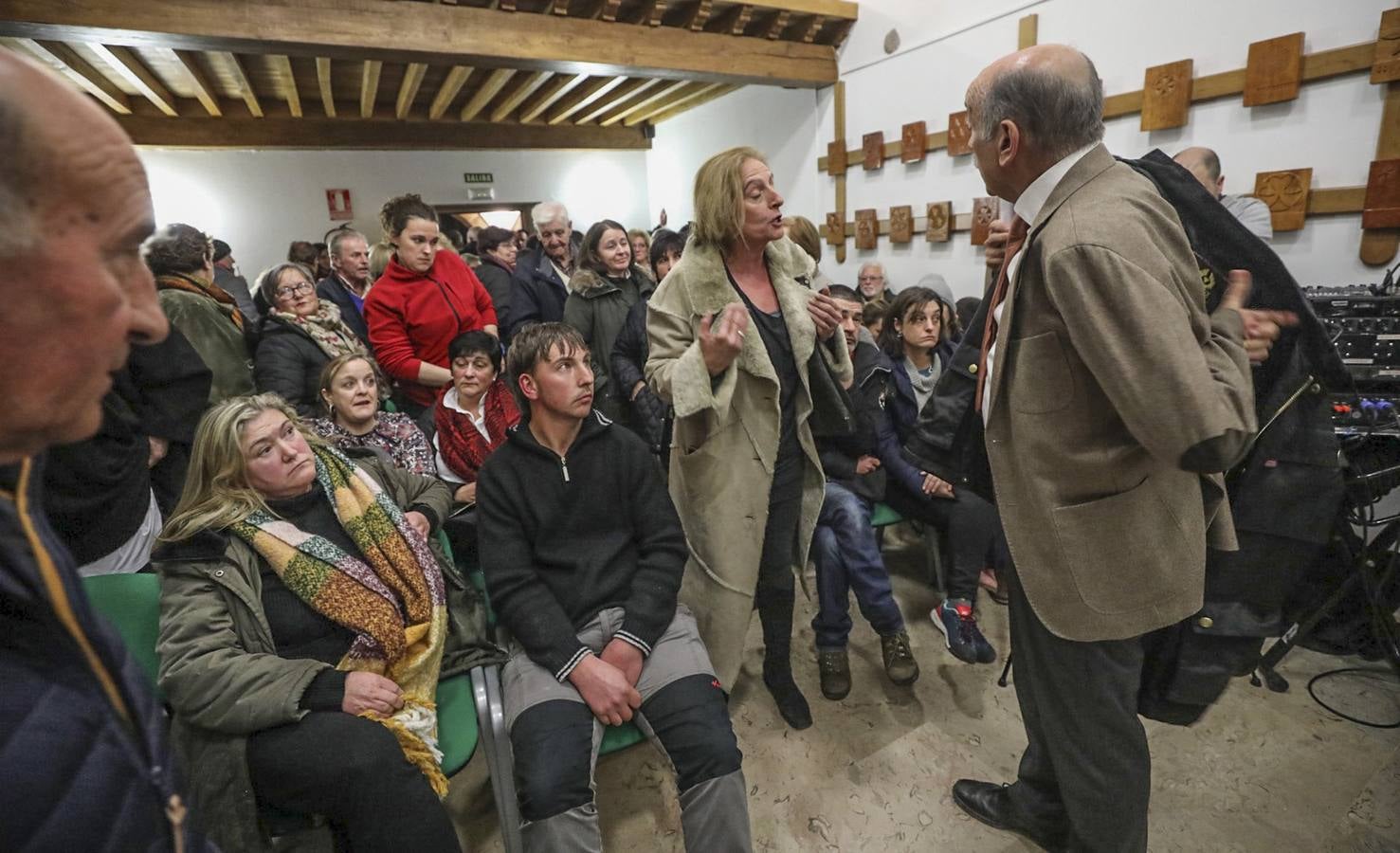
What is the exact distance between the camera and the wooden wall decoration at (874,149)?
464cm

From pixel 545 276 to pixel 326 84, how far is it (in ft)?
12.9

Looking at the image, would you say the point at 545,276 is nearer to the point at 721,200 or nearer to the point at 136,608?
the point at 721,200

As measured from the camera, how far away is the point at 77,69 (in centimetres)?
483

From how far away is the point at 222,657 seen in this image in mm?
1225

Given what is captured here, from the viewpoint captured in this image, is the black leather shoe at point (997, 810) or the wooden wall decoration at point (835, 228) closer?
the black leather shoe at point (997, 810)

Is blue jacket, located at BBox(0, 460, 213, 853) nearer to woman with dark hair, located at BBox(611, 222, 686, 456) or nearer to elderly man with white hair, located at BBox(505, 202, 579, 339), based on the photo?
woman with dark hair, located at BBox(611, 222, 686, 456)

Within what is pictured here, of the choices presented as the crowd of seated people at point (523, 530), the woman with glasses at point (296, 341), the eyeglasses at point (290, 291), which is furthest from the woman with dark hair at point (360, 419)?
the eyeglasses at point (290, 291)

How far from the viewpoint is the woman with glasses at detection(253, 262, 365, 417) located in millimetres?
2316

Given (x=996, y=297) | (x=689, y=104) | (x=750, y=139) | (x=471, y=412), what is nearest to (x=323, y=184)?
(x=689, y=104)

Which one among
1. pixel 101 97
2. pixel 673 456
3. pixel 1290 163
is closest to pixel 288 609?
pixel 673 456

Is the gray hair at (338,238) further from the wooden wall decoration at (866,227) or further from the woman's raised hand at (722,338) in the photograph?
the wooden wall decoration at (866,227)

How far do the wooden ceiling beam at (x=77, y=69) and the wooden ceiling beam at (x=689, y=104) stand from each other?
4746mm

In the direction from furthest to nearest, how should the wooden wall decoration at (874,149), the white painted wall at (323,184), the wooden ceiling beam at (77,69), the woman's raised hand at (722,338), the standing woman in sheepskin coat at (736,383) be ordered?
the white painted wall at (323,184) → the wooden wall decoration at (874,149) → the wooden ceiling beam at (77,69) → the standing woman in sheepskin coat at (736,383) → the woman's raised hand at (722,338)

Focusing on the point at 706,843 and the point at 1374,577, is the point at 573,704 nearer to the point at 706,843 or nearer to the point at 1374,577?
the point at 706,843
